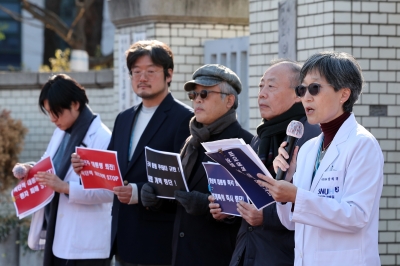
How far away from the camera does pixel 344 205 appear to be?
360 cm

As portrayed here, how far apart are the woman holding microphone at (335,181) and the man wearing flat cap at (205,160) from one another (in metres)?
1.25

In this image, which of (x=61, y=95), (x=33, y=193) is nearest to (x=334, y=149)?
(x=61, y=95)

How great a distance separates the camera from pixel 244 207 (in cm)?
438

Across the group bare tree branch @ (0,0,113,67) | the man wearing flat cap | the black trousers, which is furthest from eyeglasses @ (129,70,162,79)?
bare tree branch @ (0,0,113,67)

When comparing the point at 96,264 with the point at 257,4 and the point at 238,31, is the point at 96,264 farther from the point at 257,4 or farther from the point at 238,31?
the point at 238,31

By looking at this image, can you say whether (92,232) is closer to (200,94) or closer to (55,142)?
(55,142)

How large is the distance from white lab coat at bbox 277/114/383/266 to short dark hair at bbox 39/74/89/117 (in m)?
2.88

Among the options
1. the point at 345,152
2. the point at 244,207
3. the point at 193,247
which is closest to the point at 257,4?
the point at 193,247

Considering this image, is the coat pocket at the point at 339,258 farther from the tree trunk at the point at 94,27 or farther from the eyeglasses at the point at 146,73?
the tree trunk at the point at 94,27

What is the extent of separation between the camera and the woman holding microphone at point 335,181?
362cm

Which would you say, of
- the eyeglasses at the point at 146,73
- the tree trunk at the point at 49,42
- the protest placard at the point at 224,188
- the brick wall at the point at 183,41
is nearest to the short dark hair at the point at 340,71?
the protest placard at the point at 224,188

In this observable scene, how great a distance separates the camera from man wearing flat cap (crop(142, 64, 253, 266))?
5.13 m

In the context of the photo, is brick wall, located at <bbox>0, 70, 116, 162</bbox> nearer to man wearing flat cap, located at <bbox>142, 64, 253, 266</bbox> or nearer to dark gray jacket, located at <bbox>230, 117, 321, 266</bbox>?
man wearing flat cap, located at <bbox>142, 64, 253, 266</bbox>

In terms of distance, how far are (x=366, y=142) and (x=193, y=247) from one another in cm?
176
